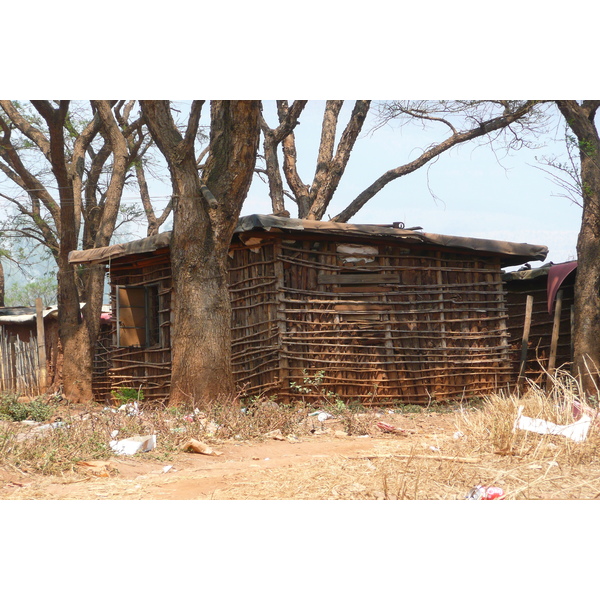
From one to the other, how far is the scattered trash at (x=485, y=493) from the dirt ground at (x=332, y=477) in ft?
0.15

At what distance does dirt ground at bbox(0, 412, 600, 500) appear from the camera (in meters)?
3.77

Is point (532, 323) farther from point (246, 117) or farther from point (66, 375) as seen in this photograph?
point (66, 375)

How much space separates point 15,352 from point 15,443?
8.78 meters

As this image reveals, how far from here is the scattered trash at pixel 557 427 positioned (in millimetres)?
4566

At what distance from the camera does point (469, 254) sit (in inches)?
394

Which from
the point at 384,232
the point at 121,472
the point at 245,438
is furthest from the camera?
the point at 384,232

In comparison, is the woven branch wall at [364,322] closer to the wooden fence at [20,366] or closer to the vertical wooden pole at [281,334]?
the vertical wooden pole at [281,334]

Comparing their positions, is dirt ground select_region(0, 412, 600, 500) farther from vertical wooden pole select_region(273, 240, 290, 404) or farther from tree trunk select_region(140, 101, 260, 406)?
vertical wooden pole select_region(273, 240, 290, 404)

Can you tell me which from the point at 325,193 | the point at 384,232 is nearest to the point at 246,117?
the point at 384,232

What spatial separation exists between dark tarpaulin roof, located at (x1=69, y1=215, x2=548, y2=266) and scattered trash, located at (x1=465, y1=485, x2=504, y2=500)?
487cm

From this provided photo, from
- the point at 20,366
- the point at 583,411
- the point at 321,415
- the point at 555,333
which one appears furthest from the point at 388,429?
the point at 20,366

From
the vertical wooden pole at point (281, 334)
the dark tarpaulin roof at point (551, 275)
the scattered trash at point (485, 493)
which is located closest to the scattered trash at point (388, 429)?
the vertical wooden pole at point (281, 334)

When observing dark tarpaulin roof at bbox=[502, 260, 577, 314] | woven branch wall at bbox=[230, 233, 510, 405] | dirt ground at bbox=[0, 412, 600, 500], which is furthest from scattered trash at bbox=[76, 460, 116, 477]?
dark tarpaulin roof at bbox=[502, 260, 577, 314]
